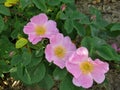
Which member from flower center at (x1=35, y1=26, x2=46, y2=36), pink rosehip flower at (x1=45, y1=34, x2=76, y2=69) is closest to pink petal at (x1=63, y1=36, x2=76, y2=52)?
pink rosehip flower at (x1=45, y1=34, x2=76, y2=69)

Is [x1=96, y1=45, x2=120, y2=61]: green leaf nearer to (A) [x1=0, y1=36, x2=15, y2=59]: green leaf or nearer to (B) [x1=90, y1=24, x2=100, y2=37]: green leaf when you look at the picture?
(B) [x1=90, y1=24, x2=100, y2=37]: green leaf

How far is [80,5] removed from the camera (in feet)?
9.06

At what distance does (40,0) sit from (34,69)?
1.05 ft

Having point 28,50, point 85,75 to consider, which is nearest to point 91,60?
point 85,75

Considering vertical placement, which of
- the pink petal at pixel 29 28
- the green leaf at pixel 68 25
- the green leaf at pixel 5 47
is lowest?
the green leaf at pixel 5 47

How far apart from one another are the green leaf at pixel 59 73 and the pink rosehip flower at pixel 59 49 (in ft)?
0.08

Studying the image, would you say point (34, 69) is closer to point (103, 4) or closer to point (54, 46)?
point (54, 46)

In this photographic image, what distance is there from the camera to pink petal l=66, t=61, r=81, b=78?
67.0 inches

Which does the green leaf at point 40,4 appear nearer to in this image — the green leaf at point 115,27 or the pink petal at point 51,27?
the pink petal at point 51,27

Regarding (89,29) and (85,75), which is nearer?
(85,75)

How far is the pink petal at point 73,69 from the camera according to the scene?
1702 mm

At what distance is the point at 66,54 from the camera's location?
1789 millimetres

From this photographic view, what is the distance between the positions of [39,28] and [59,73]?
0.24 meters

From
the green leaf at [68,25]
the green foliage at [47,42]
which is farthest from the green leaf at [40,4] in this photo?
the green leaf at [68,25]
